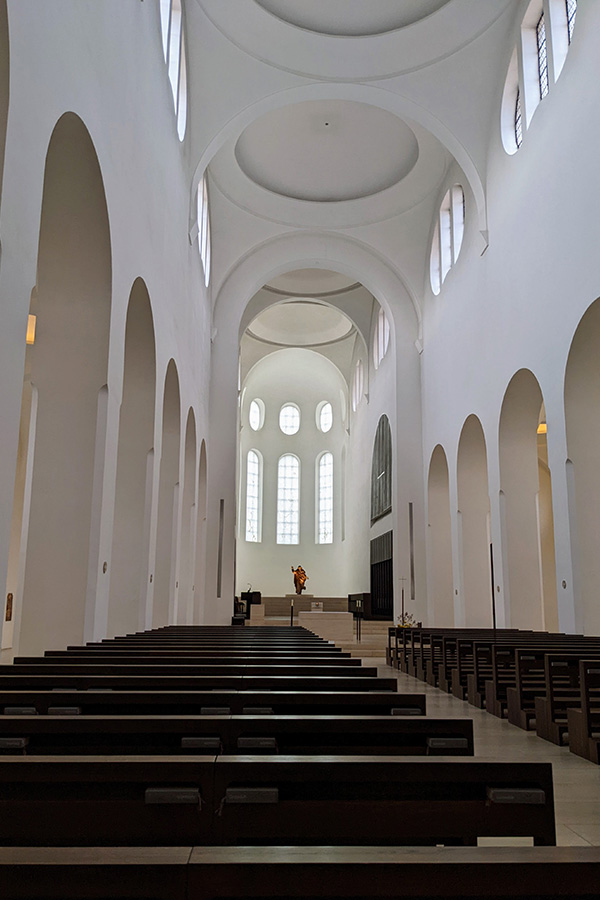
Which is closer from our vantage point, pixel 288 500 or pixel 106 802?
pixel 106 802

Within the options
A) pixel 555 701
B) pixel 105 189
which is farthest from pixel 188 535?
pixel 555 701

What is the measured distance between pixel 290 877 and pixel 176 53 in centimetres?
1268

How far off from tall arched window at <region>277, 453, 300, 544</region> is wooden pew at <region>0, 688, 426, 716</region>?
2824cm

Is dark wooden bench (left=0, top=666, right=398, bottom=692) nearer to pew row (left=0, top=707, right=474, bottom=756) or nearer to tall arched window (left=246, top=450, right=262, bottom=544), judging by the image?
pew row (left=0, top=707, right=474, bottom=756)

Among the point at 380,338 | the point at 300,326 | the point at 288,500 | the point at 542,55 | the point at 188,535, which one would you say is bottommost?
the point at 188,535

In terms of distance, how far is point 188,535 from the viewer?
15102 mm

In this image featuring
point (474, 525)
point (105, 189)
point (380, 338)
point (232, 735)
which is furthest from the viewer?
point (380, 338)

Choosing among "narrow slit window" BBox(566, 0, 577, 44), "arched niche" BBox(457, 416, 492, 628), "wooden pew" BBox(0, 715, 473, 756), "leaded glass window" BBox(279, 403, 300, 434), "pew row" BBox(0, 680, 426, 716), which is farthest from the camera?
"leaded glass window" BBox(279, 403, 300, 434)

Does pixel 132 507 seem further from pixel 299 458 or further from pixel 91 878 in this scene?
pixel 299 458

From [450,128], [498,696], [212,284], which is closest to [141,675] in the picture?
[498,696]

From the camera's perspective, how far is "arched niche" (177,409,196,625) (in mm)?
14438

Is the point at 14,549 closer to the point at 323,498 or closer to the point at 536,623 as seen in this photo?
the point at 536,623

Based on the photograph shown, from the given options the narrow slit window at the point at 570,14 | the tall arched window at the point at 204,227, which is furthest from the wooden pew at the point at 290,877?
the tall arched window at the point at 204,227

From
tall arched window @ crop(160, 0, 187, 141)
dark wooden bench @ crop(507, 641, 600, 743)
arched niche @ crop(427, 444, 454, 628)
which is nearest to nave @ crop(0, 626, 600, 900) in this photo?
dark wooden bench @ crop(507, 641, 600, 743)
